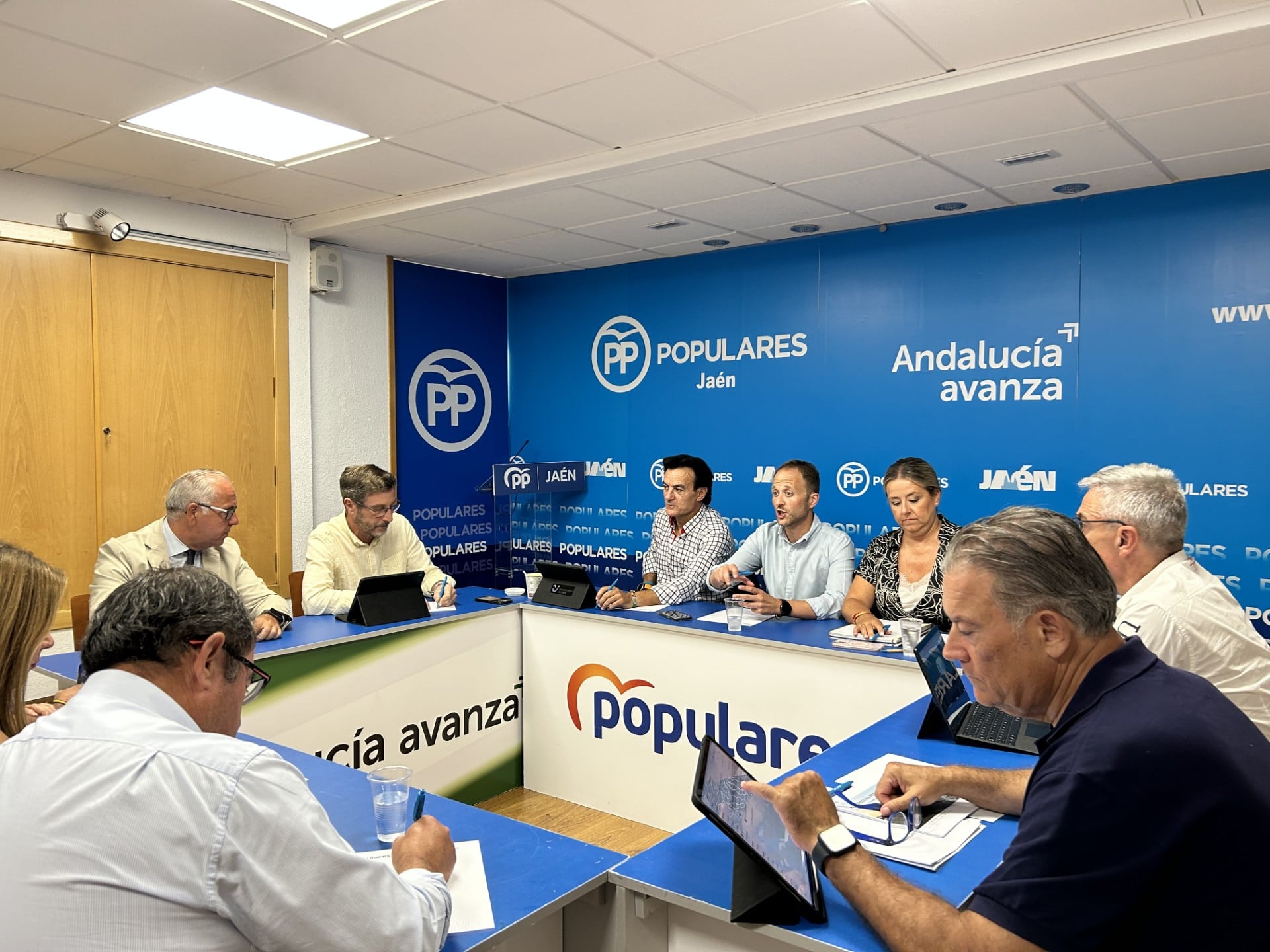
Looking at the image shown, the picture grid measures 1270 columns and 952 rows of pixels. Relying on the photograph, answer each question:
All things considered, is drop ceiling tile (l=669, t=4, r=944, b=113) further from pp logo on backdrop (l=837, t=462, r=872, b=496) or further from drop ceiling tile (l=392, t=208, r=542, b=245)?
pp logo on backdrop (l=837, t=462, r=872, b=496)

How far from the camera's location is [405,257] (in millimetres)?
6047

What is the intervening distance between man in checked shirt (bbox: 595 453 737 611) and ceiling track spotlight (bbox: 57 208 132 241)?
2.91 m

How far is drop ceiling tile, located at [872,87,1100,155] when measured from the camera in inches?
127

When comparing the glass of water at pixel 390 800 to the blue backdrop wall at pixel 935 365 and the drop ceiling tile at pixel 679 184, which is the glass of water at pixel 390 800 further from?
the blue backdrop wall at pixel 935 365

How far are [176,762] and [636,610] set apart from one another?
3057 mm

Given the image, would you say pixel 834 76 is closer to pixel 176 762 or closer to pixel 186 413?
pixel 176 762

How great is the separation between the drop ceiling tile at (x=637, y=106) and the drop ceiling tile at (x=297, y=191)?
4.73 feet

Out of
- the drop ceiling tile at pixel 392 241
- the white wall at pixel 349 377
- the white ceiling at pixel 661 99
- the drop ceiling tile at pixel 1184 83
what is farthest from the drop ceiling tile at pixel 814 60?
the white wall at pixel 349 377

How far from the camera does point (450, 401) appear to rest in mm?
6484

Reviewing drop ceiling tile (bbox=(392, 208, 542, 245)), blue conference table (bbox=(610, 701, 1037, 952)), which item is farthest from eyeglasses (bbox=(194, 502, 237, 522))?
blue conference table (bbox=(610, 701, 1037, 952))

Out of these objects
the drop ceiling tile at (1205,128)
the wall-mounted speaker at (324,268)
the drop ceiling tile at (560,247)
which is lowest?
the wall-mounted speaker at (324,268)

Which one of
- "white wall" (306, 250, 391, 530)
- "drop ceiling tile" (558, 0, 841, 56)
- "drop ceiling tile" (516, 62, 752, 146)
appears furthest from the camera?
"white wall" (306, 250, 391, 530)

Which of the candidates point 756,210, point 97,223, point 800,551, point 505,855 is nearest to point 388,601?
point 800,551

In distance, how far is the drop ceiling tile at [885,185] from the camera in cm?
407
